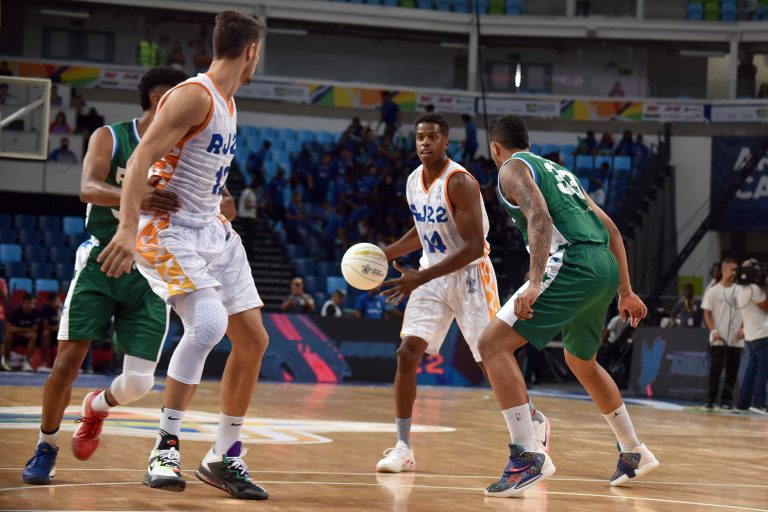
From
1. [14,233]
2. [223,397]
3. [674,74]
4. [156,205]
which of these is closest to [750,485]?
[223,397]

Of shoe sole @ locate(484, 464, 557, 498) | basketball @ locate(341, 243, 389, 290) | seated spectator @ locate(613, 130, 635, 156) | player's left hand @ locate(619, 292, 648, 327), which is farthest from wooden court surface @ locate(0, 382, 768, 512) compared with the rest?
seated spectator @ locate(613, 130, 635, 156)

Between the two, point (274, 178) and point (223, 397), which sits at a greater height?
point (274, 178)

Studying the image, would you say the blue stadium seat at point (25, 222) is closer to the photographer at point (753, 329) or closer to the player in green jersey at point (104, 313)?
the photographer at point (753, 329)

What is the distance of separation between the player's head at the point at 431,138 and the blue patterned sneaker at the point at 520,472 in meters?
2.23

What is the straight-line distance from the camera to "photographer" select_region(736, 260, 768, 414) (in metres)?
13.9

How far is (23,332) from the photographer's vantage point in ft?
55.9

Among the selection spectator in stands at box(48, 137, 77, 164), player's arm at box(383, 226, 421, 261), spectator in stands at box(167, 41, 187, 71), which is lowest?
player's arm at box(383, 226, 421, 261)

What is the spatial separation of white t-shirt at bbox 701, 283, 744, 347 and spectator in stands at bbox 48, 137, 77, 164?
1462cm

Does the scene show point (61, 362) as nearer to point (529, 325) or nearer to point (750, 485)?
point (529, 325)

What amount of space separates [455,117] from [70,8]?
10.8m

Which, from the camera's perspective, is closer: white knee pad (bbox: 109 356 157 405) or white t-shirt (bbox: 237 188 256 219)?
white knee pad (bbox: 109 356 157 405)

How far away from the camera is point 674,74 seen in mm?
31125

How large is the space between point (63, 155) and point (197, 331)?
65.7ft

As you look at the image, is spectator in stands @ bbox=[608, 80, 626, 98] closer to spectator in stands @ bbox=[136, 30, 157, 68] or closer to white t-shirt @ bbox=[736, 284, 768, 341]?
spectator in stands @ bbox=[136, 30, 157, 68]
